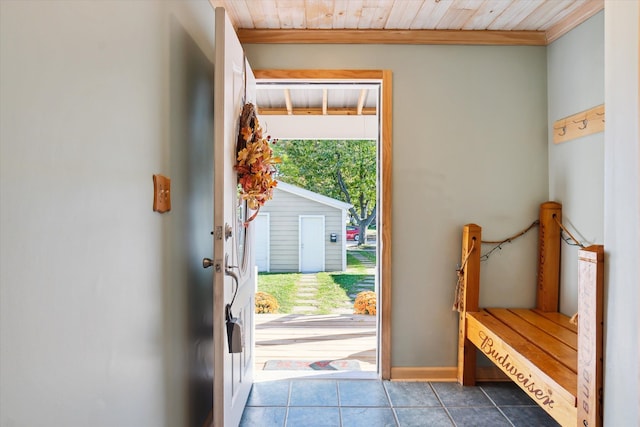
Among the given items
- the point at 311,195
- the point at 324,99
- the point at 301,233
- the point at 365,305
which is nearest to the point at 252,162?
the point at 324,99

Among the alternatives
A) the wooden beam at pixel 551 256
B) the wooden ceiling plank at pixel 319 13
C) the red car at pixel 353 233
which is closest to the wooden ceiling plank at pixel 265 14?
the wooden ceiling plank at pixel 319 13

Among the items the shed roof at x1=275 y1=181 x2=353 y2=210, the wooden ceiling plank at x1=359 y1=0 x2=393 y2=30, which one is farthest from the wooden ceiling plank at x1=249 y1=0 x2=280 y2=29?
the shed roof at x1=275 y1=181 x2=353 y2=210

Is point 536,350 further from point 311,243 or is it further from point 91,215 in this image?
point 311,243

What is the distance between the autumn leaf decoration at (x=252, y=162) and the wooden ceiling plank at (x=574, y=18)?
1.94 meters

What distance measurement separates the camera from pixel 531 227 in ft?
8.39

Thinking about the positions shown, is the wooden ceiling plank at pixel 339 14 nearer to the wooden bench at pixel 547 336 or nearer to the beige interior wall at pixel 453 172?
the beige interior wall at pixel 453 172

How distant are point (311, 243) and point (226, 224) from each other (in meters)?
6.18

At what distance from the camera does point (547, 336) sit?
200 centimetres

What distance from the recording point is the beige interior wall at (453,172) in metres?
2.54

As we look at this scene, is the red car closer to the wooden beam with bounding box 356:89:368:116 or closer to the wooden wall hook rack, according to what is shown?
the wooden beam with bounding box 356:89:368:116

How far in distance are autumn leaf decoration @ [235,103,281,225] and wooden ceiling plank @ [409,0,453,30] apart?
3.91 feet

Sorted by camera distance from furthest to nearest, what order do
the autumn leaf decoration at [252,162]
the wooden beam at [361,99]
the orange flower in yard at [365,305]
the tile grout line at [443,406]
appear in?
the orange flower in yard at [365,305]
the wooden beam at [361,99]
the tile grout line at [443,406]
the autumn leaf decoration at [252,162]

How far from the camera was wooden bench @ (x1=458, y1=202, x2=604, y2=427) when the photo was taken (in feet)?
4.14

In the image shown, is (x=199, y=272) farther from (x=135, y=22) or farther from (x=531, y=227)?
(x=531, y=227)
